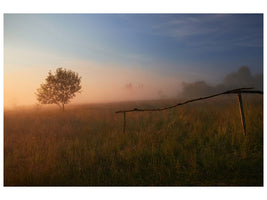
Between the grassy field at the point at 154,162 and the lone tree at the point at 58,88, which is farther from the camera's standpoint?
the lone tree at the point at 58,88

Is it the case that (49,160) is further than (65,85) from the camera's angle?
No

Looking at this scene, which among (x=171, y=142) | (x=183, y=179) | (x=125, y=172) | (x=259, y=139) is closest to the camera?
(x=183, y=179)

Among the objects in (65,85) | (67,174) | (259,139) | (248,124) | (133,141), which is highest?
(65,85)

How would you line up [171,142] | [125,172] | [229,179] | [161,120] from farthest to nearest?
1. [161,120]
2. [171,142]
3. [125,172]
4. [229,179]

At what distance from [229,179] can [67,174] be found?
4.19 meters

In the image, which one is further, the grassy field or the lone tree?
the lone tree

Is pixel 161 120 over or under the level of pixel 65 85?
under

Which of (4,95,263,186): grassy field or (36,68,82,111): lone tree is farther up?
(36,68,82,111): lone tree

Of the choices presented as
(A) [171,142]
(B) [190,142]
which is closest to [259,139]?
(B) [190,142]

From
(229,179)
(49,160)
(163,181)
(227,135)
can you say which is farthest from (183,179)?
(49,160)

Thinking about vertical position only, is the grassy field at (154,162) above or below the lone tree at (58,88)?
below

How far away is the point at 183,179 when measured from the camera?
152 inches

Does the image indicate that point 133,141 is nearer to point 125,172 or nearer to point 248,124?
point 125,172

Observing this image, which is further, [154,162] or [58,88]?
[58,88]
